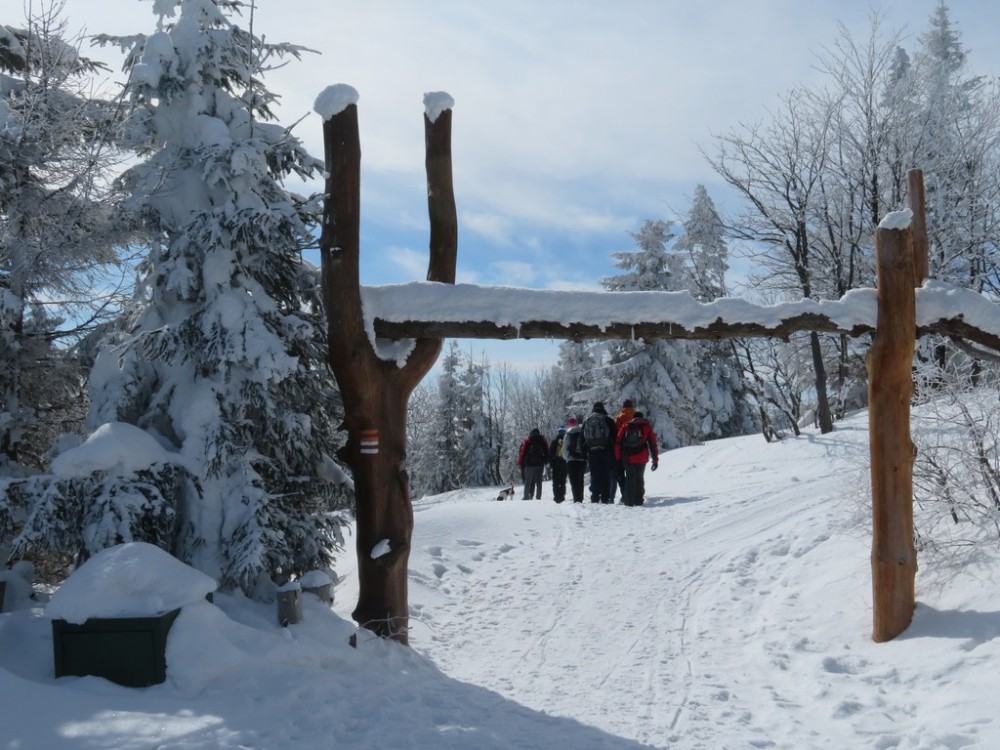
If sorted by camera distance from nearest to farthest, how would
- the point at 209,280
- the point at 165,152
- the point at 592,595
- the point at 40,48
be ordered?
the point at 209,280, the point at 165,152, the point at 40,48, the point at 592,595

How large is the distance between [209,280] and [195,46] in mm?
2035

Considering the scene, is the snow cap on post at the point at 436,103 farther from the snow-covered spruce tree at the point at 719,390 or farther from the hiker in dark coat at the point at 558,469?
the snow-covered spruce tree at the point at 719,390

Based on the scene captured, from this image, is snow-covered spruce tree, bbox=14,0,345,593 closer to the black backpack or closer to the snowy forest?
the snowy forest

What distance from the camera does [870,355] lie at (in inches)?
262

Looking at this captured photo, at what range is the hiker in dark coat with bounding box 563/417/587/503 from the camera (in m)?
14.9

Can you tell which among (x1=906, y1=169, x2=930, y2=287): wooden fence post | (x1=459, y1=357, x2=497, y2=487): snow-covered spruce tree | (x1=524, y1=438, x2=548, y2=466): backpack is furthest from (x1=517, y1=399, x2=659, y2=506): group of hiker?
(x1=459, y1=357, x2=497, y2=487): snow-covered spruce tree

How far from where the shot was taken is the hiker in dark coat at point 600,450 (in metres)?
14.6

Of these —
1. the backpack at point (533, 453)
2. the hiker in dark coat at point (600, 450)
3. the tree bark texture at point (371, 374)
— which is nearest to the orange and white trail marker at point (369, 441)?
the tree bark texture at point (371, 374)

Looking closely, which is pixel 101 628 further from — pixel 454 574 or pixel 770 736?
pixel 454 574

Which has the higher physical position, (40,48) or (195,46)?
(40,48)

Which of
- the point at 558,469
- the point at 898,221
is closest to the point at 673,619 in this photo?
the point at 898,221

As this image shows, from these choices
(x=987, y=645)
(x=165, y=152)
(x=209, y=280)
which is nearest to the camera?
(x=987, y=645)

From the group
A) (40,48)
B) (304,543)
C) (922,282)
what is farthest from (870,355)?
(40,48)

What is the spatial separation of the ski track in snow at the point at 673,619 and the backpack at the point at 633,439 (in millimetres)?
1270
